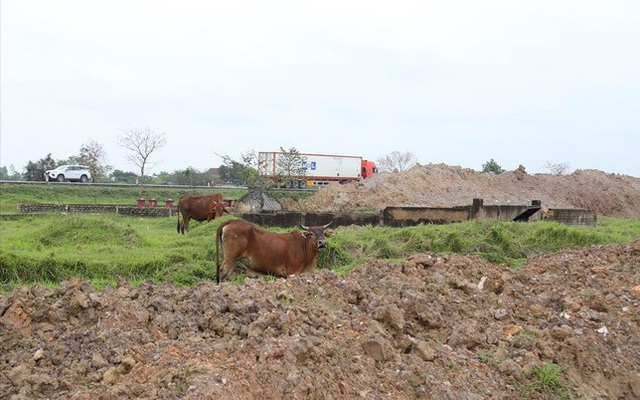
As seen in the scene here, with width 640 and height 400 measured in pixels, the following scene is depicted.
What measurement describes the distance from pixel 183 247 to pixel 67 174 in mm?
31303

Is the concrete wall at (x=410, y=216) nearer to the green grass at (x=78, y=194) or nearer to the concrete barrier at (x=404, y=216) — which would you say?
the concrete barrier at (x=404, y=216)

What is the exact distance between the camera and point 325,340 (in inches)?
240

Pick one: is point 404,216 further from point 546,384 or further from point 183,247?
point 546,384

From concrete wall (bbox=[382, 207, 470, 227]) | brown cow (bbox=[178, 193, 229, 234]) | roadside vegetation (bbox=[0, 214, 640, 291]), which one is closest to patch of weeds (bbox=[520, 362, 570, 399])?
roadside vegetation (bbox=[0, 214, 640, 291])

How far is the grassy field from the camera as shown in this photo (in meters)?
11.9

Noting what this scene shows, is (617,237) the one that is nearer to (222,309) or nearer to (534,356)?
(534,356)

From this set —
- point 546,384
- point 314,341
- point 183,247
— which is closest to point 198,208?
point 183,247

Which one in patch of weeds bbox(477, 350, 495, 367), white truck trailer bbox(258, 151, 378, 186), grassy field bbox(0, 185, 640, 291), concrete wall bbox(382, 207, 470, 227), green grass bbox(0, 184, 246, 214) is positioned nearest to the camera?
patch of weeds bbox(477, 350, 495, 367)

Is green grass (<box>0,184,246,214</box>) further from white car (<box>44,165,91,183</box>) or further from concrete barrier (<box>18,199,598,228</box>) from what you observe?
concrete barrier (<box>18,199,598,228</box>)

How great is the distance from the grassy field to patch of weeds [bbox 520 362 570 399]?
599cm

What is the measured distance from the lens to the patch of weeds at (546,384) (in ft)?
21.1

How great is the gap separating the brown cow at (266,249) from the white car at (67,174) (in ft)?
111

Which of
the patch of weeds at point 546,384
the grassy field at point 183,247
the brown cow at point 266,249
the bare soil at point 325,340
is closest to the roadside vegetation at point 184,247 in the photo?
the grassy field at point 183,247

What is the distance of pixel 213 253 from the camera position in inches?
531
